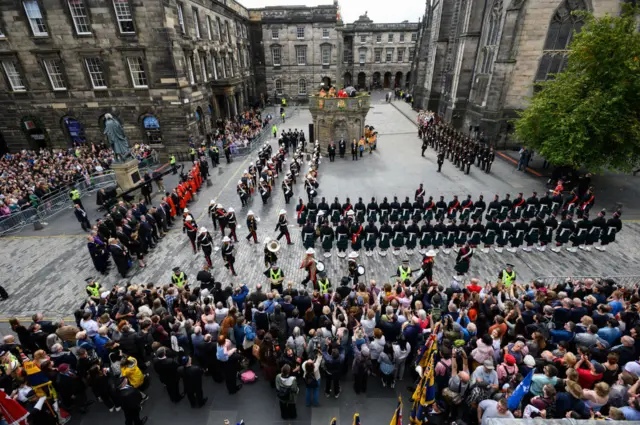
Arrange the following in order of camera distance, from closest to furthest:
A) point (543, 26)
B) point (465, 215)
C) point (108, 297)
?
point (108, 297)
point (465, 215)
point (543, 26)

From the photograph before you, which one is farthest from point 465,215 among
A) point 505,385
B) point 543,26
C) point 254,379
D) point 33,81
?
point 33,81

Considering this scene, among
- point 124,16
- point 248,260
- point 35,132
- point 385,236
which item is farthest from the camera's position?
point 35,132

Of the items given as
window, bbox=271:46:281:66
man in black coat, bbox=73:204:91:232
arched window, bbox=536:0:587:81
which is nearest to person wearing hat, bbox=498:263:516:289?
man in black coat, bbox=73:204:91:232

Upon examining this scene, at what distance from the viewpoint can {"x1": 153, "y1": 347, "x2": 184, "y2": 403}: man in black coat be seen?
6.39m

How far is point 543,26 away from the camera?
75.5ft

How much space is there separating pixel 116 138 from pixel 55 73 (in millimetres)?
12426

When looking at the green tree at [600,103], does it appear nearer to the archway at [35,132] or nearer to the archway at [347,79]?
the archway at [35,132]

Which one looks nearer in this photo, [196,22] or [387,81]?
[196,22]

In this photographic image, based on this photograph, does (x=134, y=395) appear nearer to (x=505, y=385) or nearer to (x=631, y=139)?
(x=505, y=385)

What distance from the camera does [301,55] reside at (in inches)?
1984

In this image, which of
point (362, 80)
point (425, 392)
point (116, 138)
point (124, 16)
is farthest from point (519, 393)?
point (362, 80)

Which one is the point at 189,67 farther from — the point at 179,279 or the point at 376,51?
the point at 376,51

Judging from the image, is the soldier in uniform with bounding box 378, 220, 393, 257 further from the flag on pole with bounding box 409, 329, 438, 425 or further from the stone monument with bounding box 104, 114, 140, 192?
the stone monument with bounding box 104, 114, 140, 192

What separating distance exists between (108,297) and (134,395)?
4.09m
